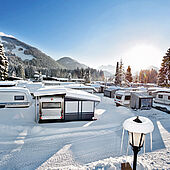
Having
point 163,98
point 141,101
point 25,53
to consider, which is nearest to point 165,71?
point 163,98

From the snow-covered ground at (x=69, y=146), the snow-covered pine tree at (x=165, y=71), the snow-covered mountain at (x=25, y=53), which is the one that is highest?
the snow-covered mountain at (x=25, y=53)

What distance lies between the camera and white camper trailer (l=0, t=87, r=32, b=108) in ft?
36.9

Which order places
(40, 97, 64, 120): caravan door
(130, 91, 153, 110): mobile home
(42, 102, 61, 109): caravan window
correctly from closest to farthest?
1. (40, 97, 64, 120): caravan door
2. (42, 102, 61, 109): caravan window
3. (130, 91, 153, 110): mobile home

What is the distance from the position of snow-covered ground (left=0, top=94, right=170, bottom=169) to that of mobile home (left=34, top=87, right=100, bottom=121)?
81cm

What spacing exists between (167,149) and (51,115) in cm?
847

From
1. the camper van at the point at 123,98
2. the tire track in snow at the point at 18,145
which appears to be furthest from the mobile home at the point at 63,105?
the camper van at the point at 123,98

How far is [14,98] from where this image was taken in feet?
37.8

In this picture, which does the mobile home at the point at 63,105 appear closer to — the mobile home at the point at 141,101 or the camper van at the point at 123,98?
the camper van at the point at 123,98

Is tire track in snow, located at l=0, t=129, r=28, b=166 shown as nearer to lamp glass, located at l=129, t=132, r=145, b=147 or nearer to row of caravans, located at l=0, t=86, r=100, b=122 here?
row of caravans, located at l=0, t=86, r=100, b=122

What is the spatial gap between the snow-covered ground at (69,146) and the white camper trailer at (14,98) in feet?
8.47

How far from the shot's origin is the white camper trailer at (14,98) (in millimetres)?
11250

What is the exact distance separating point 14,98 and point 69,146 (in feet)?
29.9

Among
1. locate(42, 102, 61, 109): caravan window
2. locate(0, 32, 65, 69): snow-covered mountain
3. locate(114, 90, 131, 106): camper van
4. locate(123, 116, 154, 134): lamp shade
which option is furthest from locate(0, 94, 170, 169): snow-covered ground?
locate(0, 32, 65, 69): snow-covered mountain

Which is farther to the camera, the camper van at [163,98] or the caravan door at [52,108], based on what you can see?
the camper van at [163,98]
